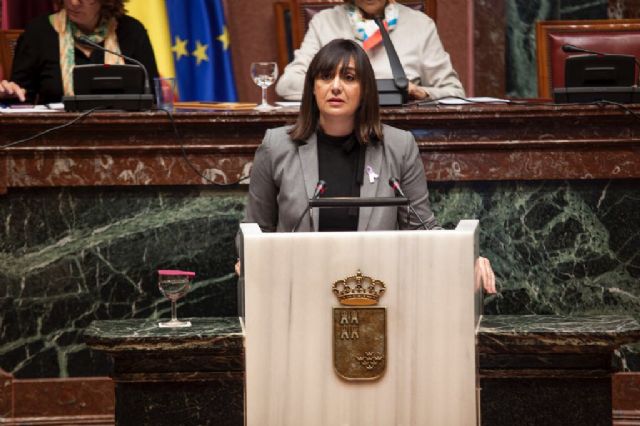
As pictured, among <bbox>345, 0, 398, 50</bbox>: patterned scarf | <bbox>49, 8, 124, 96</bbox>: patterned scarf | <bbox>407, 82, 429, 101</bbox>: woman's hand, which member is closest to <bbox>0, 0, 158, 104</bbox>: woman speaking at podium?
<bbox>49, 8, 124, 96</bbox>: patterned scarf

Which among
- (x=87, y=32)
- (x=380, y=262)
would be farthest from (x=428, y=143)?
(x=87, y=32)

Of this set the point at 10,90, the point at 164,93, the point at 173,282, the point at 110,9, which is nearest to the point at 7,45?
the point at 110,9

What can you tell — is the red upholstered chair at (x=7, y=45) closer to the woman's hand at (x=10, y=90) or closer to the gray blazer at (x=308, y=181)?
the woman's hand at (x=10, y=90)

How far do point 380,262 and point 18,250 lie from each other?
1.74 meters

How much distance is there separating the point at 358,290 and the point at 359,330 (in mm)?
75

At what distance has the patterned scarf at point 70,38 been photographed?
14.9 ft

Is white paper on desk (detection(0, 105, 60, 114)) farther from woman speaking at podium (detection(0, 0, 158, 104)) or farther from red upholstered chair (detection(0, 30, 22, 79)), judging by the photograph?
red upholstered chair (detection(0, 30, 22, 79))

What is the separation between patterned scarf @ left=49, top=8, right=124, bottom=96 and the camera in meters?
4.54

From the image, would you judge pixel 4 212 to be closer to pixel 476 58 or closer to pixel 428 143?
pixel 428 143

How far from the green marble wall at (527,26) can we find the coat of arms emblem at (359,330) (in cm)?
366

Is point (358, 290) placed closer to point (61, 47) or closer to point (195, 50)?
point (61, 47)

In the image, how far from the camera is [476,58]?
548cm

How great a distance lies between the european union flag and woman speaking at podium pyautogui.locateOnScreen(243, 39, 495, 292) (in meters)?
2.41

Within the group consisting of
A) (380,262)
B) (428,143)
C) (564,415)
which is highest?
(428,143)
